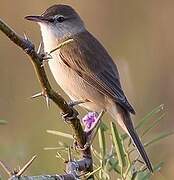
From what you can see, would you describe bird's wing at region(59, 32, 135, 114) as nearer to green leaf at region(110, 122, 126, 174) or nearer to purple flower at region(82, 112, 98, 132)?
purple flower at region(82, 112, 98, 132)

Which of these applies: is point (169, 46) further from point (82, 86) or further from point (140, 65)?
point (82, 86)

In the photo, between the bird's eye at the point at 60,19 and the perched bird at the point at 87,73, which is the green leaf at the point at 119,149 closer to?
the perched bird at the point at 87,73

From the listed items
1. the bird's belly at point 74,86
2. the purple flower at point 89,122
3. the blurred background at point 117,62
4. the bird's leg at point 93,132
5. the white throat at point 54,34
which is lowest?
the blurred background at point 117,62

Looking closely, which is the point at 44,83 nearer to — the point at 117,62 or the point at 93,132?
the point at 93,132

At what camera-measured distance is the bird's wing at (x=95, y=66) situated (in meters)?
5.28

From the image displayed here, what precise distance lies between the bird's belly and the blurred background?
0.26 meters

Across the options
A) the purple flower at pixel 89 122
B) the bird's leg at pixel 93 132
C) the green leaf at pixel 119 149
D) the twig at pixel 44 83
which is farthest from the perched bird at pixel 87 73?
the green leaf at pixel 119 149

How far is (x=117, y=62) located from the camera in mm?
5309

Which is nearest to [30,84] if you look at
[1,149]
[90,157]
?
[1,149]

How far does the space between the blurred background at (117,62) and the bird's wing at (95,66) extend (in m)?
0.11

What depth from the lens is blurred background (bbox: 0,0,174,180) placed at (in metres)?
5.64

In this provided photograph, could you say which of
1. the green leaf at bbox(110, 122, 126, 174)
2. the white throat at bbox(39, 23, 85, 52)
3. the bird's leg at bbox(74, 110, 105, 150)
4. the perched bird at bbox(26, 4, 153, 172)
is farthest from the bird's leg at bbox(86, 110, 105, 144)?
the white throat at bbox(39, 23, 85, 52)

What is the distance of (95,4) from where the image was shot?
9.05m

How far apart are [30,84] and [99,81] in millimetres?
2347
